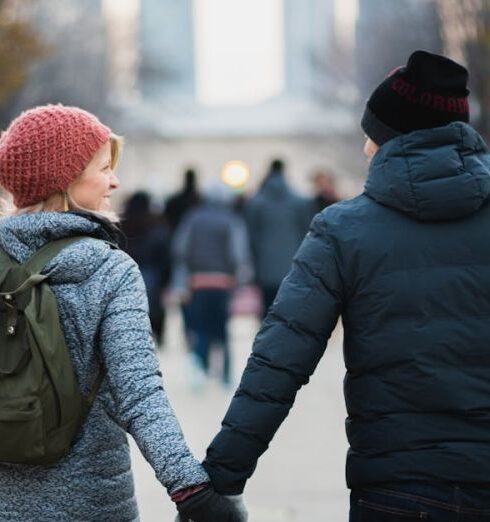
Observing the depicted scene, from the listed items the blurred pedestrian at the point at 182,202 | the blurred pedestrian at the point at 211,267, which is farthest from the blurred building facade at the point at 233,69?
the blurred pedestrian at the point at 211,267

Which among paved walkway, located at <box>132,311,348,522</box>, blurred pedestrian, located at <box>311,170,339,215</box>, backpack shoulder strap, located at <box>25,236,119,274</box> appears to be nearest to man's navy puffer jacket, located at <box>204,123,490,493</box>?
backpack shoulder strap, located at <box>25,236,119,274</box>

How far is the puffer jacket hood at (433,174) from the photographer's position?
13.3 ft

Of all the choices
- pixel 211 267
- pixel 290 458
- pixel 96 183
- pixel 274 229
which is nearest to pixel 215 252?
pixel 211 267

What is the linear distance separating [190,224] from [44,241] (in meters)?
9.30

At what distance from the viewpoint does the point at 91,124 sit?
167 inches

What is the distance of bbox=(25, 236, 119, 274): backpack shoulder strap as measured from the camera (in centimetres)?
407

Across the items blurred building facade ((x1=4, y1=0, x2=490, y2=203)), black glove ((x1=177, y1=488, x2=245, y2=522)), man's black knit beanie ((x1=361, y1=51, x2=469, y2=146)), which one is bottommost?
blurred building facade ((x1=4, y1=0, x2=490, y2=203))

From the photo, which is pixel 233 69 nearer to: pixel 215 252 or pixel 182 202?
pixel 182 202

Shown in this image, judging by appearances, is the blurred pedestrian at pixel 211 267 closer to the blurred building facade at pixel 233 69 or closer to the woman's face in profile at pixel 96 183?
the woman's face in profile at pixel 96 183

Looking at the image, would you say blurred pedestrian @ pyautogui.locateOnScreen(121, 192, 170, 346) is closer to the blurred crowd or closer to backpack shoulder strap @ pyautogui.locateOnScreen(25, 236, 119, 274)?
the blurred crowd

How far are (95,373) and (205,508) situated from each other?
1.39 ft

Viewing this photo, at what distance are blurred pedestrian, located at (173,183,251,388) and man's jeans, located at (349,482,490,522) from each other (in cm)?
931

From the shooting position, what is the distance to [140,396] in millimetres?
4059

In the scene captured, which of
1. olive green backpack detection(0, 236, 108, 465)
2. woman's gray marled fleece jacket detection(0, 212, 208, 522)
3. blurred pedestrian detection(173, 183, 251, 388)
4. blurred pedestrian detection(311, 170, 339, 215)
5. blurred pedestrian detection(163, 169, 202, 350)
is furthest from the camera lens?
blurred pedestrian detection(311, 170, 339, 215)
